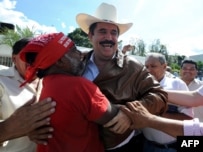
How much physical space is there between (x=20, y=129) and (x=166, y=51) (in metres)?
56.2

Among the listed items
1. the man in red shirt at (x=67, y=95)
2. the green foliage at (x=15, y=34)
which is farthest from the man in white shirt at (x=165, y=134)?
the green foliage at (x=15, y=34)

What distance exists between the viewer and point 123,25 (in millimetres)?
3088

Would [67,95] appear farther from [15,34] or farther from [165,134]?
[15,34]

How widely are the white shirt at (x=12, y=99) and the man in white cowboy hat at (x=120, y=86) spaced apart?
2.05 ft

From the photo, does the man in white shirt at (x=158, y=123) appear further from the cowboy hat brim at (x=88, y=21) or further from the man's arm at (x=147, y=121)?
the cowboy hat brim at (x=88, y=21)

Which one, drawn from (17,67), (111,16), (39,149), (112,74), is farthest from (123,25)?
(39,149)

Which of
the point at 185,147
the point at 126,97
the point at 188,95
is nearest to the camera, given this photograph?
the point at 185,147

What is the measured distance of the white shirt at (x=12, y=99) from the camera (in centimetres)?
244

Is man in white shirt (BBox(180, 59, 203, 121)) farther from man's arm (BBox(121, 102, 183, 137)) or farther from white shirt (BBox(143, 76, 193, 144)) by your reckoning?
man's arm (BBox(121, 102, 183, 137))

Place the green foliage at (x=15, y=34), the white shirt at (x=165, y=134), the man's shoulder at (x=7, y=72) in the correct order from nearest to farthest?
the man's shoulder at (x=7, y=72), the white shirt at (x=165, y=134), the green foliage at (x=15, y=34)

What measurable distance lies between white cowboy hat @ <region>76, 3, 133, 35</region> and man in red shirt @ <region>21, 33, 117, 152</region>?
105 centimetres

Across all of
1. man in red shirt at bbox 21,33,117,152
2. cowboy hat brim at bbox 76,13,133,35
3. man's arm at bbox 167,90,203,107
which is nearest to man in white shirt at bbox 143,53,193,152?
man's arm at bbox 167,90,203,107

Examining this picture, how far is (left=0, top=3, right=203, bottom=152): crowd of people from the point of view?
6.23ft

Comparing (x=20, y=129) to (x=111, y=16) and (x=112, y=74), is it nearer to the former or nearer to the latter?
(x=112, y=74)
